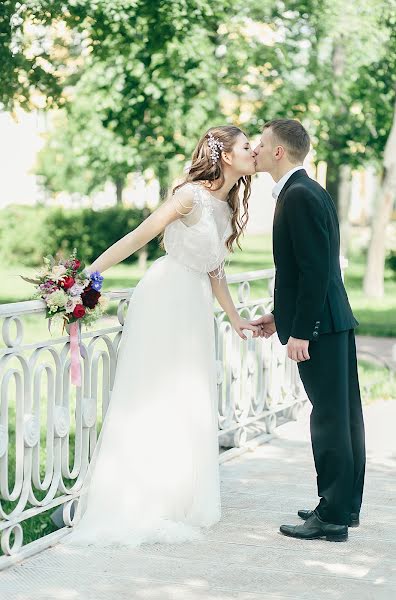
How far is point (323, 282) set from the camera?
4965 mm

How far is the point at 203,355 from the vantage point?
218 inches

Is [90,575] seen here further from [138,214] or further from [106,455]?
[138,214]

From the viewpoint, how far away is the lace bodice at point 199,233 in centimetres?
540

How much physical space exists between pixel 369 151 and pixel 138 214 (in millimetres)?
9202

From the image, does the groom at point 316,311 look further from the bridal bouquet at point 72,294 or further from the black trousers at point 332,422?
the bridal bouquet at point 72,294

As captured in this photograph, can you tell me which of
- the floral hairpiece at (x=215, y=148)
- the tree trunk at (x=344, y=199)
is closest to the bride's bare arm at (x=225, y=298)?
the floral hairpiece at (x=215, y=148)

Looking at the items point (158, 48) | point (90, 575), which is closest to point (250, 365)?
point (90, 575)

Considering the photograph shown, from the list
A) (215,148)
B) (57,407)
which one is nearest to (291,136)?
(215,148)

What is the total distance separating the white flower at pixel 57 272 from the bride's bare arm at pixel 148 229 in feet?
0.67

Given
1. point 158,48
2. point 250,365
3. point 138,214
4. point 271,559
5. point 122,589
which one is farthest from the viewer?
point 138,214

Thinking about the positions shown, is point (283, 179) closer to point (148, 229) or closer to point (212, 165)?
point (212, 165)

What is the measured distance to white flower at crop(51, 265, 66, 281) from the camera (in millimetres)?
4969

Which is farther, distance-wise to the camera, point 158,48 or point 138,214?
point 138,214

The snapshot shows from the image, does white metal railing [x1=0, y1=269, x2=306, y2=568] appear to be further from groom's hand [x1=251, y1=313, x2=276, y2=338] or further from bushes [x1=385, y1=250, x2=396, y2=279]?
bushes [x1=385, y1=250, x2=396, y2=279]
